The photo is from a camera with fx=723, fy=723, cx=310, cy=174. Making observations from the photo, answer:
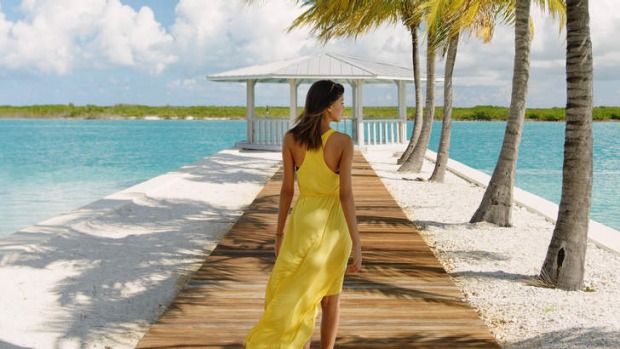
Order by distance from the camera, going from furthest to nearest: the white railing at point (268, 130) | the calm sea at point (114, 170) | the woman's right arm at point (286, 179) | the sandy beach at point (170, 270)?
the white railing at point (268, 130) < the calm sea at point (114, 170) < the sandy beach at point (170, 270) < the woman's right arm at point (286, 179)

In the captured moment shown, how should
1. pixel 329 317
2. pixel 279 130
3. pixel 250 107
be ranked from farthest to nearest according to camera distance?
pixel 250 107 < pixel 279 130 < pixel 329 317

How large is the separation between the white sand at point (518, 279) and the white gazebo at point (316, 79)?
437 inches

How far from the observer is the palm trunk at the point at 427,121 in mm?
16984

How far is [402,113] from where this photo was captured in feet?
82.2

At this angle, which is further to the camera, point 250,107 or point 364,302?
point 250,107

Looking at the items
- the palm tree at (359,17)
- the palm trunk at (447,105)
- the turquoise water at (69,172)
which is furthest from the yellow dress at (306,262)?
the turquoise water at (69,172)

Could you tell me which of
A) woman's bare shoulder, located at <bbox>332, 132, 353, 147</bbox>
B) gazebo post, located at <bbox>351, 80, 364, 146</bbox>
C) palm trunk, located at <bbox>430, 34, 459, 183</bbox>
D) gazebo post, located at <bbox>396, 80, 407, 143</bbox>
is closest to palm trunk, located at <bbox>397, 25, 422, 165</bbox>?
gazebo post, located at <bbox>351, 80, 364, 146</bbox>

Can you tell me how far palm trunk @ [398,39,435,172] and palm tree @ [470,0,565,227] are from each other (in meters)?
7.09

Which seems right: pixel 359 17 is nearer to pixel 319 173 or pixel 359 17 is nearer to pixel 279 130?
pixel 279 130

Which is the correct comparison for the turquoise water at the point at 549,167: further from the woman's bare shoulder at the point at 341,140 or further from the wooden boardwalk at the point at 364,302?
the woman's bare shoulder at the point at 341,140

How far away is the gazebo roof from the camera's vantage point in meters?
22.2

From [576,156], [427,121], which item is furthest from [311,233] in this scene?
[427,121]

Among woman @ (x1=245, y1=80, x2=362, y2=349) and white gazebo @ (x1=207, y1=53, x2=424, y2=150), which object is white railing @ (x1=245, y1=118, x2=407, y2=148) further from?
woman @ (x1=245, y1=80, x2=362, y2=349)

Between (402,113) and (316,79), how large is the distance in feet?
12.9
